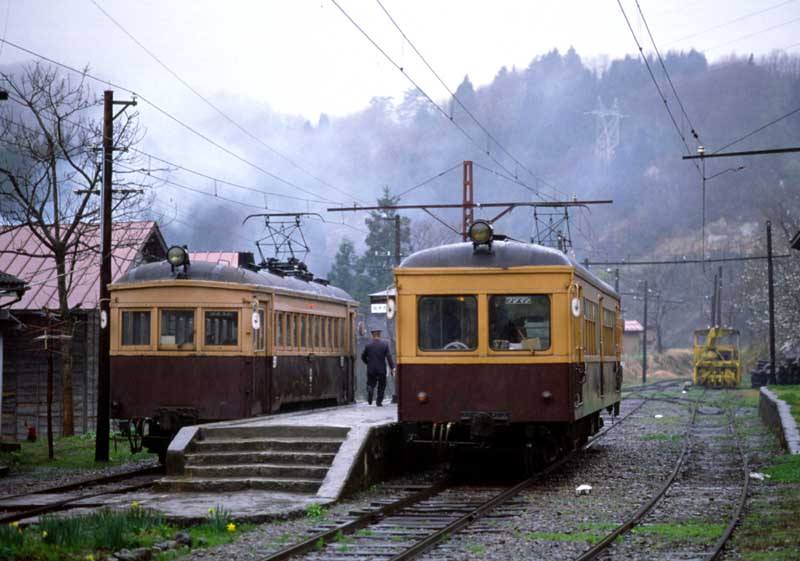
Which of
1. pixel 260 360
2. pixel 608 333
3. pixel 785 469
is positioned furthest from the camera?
pixel 608 333

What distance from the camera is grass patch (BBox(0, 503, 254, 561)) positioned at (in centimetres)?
835

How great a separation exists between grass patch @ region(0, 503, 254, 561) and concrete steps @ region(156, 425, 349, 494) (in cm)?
237

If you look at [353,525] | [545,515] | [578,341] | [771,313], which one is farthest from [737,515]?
[771,313]

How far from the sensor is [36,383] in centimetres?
2845

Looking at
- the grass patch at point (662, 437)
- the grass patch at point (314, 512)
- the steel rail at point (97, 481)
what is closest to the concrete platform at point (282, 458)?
the grass patch at point (314, 512)

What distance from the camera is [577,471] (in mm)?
15805

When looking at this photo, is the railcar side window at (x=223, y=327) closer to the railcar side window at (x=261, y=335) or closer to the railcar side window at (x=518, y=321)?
the railcar side window at (x=261, y=335)

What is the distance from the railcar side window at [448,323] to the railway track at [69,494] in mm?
3911

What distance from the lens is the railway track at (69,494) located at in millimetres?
11906

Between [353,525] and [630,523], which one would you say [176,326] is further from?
[630,523]

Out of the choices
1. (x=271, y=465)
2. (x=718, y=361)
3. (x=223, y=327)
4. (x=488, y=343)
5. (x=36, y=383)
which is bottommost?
(x=271, y=465)

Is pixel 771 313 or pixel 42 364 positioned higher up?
pixel 771 313

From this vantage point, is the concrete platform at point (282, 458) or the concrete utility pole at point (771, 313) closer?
the concrete platform at point (282, 458)

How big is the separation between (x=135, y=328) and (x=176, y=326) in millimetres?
666
